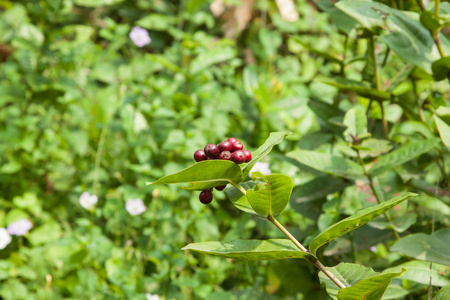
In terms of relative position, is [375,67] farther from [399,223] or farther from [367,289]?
[367,289]

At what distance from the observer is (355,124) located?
106cm

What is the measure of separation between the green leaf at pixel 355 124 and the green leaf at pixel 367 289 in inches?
16.3

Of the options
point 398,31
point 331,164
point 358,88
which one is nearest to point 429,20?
point 398,31

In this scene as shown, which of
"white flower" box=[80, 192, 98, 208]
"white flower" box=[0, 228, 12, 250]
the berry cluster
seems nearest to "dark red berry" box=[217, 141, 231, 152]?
the berry cluster

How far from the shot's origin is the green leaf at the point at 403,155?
94 centimetres

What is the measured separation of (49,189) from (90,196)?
50cm

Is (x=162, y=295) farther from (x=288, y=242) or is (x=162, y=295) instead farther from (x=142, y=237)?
(x=288, y=242)

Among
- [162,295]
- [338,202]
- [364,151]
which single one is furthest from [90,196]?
→ [364,151]

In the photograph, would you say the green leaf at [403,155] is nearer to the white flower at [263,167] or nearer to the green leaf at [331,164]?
the green leaf at [331,164]

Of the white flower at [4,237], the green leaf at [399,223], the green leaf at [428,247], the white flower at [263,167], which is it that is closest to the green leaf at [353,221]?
the green leaf at [428,247]

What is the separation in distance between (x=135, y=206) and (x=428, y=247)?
1.12 metres

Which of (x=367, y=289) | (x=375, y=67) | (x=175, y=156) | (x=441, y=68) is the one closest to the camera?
(x=367, y=289)

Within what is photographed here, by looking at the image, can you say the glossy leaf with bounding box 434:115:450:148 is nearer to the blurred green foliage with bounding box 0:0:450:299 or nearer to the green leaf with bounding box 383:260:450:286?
the blurred green foliage with bounding box 0:0:450:299

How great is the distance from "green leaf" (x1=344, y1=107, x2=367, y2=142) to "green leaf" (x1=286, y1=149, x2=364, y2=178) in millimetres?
63
